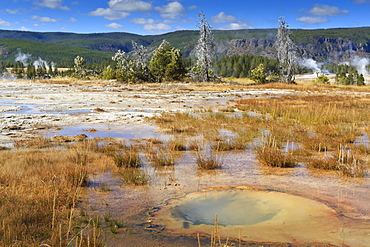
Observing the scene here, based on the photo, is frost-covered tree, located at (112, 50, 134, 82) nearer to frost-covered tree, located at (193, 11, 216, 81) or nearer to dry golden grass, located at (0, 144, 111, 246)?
frost-covered tree, located at (193, 11, 216, 81)

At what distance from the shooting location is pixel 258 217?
5277 millimetres

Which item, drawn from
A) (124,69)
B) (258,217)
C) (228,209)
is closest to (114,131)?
(228,209)

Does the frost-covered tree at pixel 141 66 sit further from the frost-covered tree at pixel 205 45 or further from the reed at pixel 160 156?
the reed at pixel 160 156

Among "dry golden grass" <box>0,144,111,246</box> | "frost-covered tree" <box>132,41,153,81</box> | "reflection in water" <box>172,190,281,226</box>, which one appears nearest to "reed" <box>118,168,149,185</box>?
"dry golden grass" <box>0,144,111,246</box>

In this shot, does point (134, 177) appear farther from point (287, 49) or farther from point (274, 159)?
point (287, 49)

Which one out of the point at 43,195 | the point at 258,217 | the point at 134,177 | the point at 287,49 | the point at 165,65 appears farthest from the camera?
the point at 165,65

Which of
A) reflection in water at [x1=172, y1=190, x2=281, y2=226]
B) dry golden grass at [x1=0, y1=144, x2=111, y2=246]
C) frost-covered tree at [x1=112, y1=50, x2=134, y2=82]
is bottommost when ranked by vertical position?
reflection in water at [x1=172, y1=190, x2=281, y2=226]

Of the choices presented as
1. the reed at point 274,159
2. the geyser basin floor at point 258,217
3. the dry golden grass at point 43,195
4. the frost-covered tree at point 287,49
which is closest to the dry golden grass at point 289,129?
the reed at point 274,159

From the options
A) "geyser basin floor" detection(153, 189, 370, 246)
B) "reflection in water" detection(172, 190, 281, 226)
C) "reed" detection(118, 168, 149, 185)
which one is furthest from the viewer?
"reed" detection(118, 168, 149, 185)

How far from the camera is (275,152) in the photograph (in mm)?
8500

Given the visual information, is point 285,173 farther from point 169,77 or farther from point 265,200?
point 169,77

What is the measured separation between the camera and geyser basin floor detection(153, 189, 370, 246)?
461cm

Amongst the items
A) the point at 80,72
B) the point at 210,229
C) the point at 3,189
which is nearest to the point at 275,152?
the point at 210,229

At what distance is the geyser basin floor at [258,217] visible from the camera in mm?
4609
